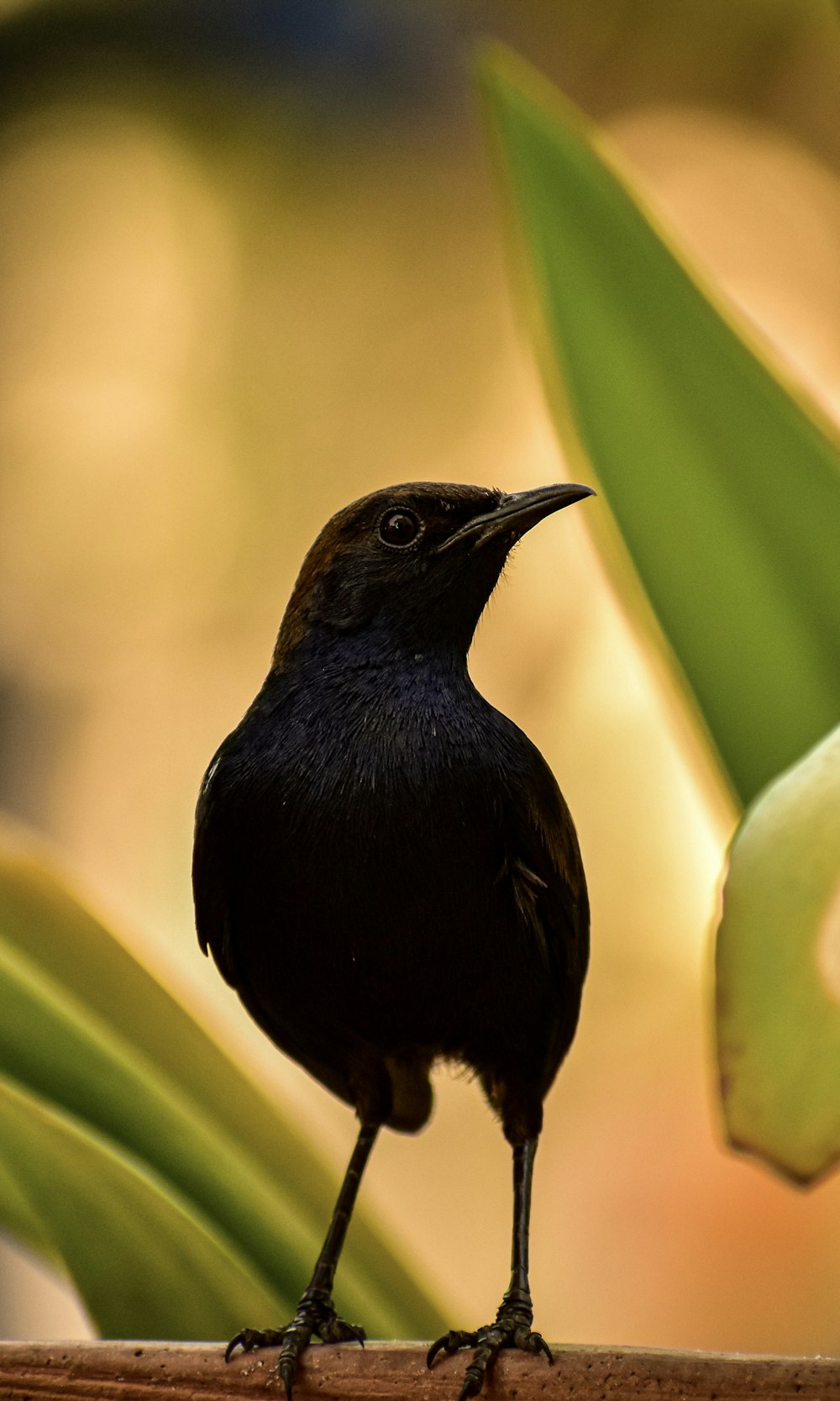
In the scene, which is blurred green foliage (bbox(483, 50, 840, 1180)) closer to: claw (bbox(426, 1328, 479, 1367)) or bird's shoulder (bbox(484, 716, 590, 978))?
bird's shoulder (bbox(484, 716, 590, 978))

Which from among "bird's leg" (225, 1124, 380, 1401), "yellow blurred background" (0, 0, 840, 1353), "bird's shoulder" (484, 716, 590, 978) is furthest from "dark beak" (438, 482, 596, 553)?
"yellow blurred background" (0, 0, 840, 1353)

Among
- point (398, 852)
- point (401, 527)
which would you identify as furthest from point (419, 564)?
point (398, 852)

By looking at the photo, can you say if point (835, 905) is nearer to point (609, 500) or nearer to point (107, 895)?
point (609, 500)

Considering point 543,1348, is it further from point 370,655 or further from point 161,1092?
point 370,655

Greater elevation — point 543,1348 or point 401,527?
point 401,527

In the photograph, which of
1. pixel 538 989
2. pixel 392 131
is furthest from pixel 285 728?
pixel 392 131
